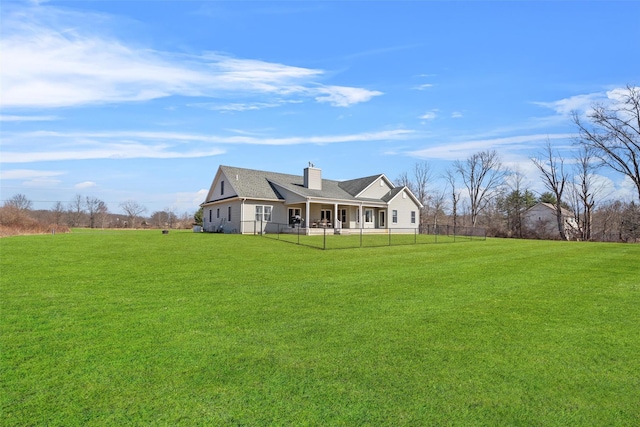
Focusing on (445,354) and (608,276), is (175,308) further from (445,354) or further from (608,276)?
(608,276)

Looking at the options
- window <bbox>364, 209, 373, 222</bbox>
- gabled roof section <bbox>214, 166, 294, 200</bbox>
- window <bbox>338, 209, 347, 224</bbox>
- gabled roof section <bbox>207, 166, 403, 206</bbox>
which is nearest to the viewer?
gabled roof section <bbox>214, 166, 294, 200</bbox>

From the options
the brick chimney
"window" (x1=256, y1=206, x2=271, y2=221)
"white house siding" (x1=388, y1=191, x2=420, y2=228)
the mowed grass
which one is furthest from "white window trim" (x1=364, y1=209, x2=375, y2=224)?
the mowed grass

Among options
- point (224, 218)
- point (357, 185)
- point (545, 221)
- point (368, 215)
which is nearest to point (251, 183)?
point (224, 218)

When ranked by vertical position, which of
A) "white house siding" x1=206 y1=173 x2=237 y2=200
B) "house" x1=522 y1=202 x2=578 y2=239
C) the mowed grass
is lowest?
the mowed grass

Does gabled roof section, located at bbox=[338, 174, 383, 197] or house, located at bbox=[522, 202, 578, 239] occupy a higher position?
gabled roof section, located at bbox=[338, 174, 383, 197]

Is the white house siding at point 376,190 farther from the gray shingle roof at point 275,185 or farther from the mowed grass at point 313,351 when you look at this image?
the mowed grass at point 313,351

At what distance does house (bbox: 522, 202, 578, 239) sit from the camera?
143ft

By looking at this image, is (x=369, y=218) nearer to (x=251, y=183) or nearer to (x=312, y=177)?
(x=312, y=177)

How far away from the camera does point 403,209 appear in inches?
1316

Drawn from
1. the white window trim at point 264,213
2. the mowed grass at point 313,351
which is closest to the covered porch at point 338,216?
the white window trim at point 264,213

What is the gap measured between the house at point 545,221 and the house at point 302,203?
19.9 m

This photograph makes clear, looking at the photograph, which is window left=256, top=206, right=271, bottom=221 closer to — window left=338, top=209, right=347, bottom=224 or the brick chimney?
the brick chimney

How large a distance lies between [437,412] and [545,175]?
4824 cm

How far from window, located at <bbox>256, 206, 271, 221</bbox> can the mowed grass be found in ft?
60.6
